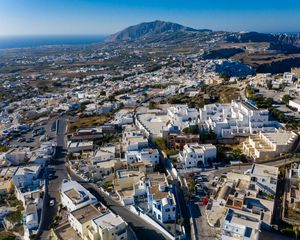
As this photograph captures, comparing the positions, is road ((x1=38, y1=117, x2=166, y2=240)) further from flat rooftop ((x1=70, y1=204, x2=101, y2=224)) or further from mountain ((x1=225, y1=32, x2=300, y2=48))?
mountain ((x1=225, y1=32, x2=300, y2=48))

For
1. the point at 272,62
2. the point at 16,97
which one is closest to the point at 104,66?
the point at 16,97

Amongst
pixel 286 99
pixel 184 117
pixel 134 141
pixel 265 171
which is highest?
pixel 286 99

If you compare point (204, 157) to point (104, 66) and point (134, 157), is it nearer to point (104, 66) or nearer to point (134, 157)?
point (134, 157)

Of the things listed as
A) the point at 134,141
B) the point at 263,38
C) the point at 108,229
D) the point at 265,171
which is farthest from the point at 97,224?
the point at 263,38

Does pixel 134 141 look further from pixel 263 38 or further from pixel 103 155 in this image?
pixel 263 38

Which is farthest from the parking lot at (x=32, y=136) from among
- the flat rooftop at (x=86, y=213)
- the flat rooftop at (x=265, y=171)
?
the flat rooftop at (x=265, y=171)

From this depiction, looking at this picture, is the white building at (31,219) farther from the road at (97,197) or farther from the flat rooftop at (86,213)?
the flat rooftop at (86,213)
